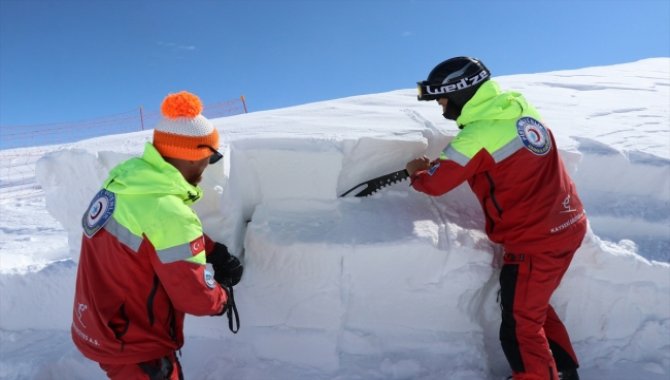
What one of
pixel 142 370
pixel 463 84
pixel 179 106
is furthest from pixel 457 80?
pixel 142 370

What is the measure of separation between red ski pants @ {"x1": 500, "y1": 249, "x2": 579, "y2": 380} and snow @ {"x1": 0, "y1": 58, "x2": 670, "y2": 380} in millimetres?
245

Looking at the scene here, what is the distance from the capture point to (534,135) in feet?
7.30

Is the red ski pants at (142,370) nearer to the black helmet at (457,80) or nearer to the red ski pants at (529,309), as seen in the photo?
the red ski pants at (529,309)

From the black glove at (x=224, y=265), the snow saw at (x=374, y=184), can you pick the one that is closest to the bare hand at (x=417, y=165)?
the snow saw at (x=374, y=184)

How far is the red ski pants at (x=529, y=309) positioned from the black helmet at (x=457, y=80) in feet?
2.74

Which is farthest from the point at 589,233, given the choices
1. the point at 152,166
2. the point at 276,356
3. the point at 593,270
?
the point at 152,166

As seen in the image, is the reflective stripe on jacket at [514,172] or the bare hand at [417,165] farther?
the bare hand at [417,165]

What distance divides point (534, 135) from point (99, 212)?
1.92 metres

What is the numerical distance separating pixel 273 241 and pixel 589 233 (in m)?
1.77

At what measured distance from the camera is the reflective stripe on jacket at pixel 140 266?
5.24 feet

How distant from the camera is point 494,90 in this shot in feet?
7.59

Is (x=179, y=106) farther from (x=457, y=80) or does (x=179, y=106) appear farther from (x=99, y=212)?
(x=457, y=80)

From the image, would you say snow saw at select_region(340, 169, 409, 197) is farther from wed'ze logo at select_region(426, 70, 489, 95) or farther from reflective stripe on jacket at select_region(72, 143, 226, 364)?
reflective stripe on jacket at select_region(72, 143, 226, 364)

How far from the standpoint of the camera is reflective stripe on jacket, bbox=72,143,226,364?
5.24 feet
